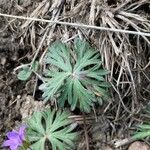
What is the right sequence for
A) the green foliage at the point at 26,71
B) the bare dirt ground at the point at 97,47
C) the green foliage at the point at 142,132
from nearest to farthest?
1. the green foliage at the point at 142,132
2. the bare dirt ground at the point at 97,47
3. the green foliage at the point at 26,71

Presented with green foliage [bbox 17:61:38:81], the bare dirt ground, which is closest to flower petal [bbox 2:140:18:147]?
the bare dirt ground

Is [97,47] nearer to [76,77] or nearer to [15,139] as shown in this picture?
[76,77]

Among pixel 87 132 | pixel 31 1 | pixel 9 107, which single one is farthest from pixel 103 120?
pixel 31 1

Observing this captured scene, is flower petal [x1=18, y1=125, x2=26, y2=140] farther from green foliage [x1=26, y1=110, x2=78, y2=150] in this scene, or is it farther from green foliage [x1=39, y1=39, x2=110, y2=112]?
green foliage [x1=39, y1=39, x2=110, y2=112]

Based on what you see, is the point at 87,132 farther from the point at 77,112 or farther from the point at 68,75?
the point at 68,75

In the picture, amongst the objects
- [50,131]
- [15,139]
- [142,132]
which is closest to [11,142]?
[15,139]

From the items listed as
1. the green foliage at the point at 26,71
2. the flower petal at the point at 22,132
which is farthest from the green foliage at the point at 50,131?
the green foliage at the point at 26,71

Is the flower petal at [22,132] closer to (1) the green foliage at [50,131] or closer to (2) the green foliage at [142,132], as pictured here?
(1) the green foliage at [50,131]

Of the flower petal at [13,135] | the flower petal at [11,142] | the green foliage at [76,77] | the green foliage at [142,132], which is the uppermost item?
the green foliage at [76,77]
